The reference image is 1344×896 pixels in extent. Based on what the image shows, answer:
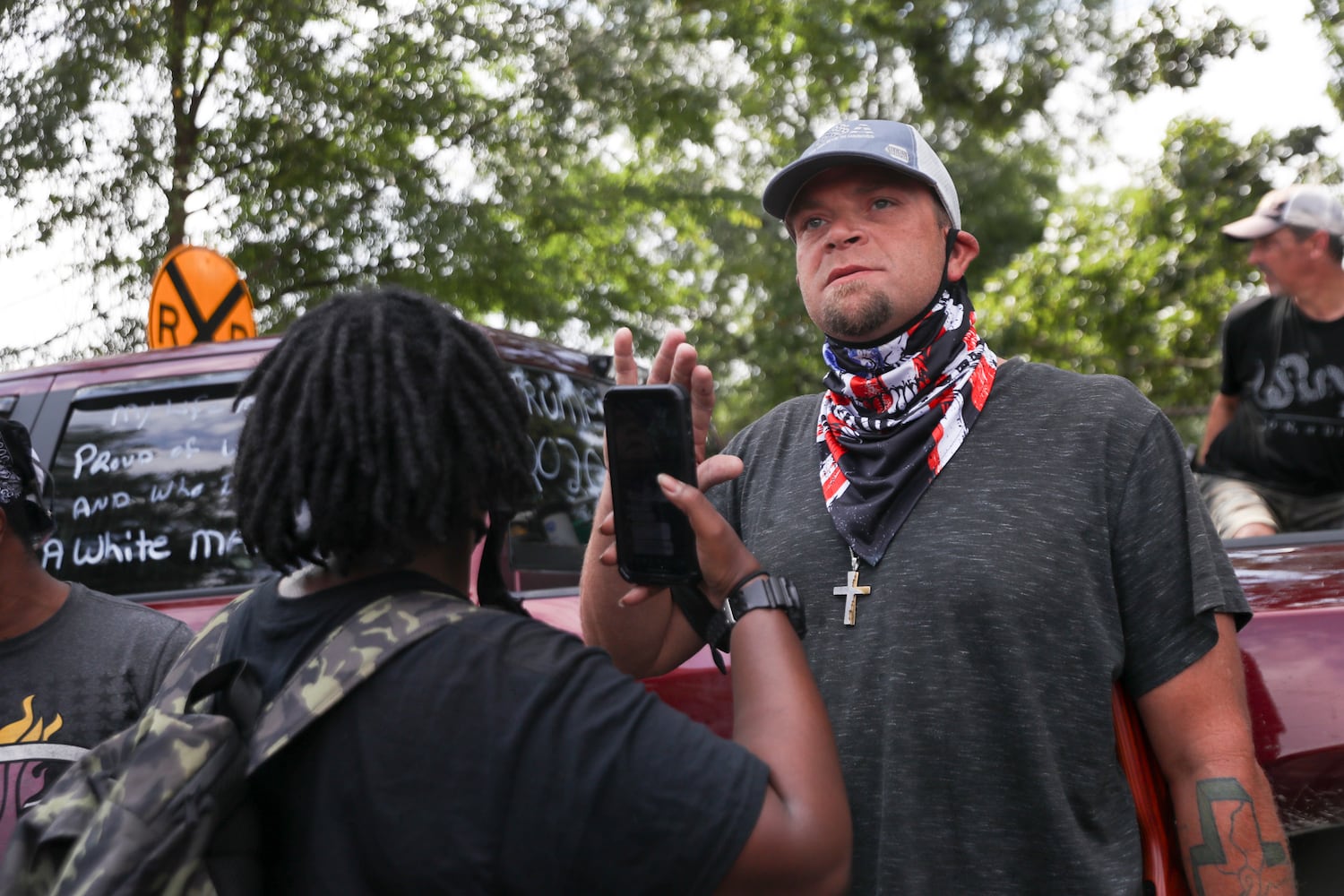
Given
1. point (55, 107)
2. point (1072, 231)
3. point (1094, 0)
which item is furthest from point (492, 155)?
point (1094, 0)

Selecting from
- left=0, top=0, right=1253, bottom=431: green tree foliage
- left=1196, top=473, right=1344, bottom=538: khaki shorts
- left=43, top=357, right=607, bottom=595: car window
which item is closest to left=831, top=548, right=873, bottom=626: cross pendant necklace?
left=43, top=357, right=607, bottom=595: car window

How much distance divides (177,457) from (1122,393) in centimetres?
273

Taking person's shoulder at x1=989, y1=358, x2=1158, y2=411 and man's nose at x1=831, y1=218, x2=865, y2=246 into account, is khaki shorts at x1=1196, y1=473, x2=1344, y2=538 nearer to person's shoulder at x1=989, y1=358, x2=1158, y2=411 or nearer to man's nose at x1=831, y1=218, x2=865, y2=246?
person's shoulder at x1=989, y1=358, x2=1158, y2=411

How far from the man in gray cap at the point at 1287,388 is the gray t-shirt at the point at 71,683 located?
10.1 feet

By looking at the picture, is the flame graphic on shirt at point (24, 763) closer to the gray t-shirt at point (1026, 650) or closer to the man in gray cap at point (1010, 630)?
the man in gray cap at point (1010, 630)

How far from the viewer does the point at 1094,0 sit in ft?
A: 55.5

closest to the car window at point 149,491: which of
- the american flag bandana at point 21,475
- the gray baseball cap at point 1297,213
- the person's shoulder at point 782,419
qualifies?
the american flag bandana at point 21,475

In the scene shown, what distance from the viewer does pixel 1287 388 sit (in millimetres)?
3975

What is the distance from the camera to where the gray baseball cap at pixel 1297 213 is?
13.2ft

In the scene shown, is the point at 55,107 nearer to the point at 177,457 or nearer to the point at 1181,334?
the point at 177,457

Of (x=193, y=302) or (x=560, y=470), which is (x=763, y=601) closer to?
(x=560, y=470)

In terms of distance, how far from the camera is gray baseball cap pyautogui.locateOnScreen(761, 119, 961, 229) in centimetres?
232

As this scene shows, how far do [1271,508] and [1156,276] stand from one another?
24.1 ft

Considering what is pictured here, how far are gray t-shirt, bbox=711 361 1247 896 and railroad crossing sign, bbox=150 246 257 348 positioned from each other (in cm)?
489
